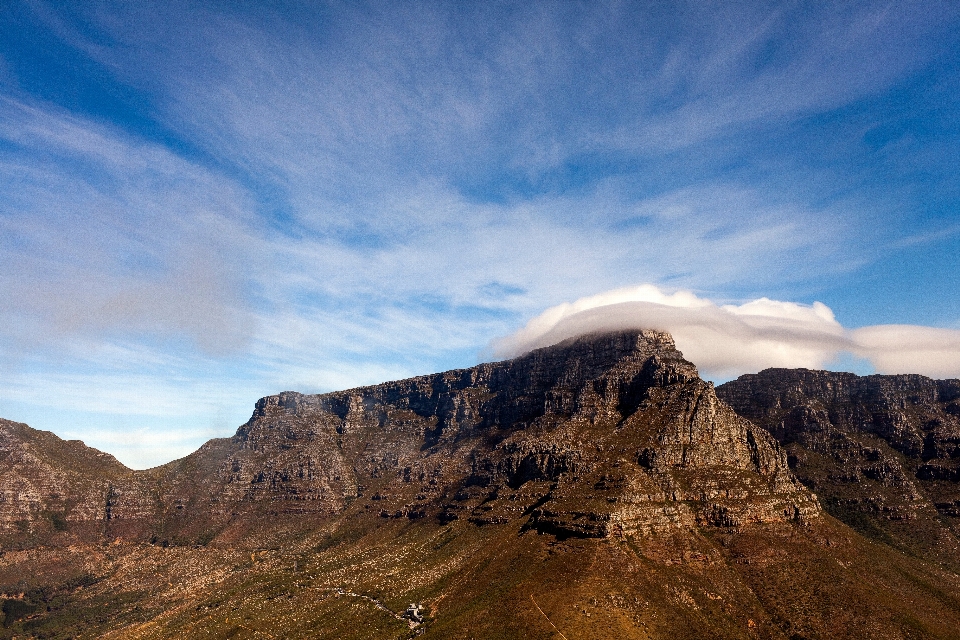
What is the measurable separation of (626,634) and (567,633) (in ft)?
68.8

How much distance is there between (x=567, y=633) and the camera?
7657 inches

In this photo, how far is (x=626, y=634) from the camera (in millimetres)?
194000
